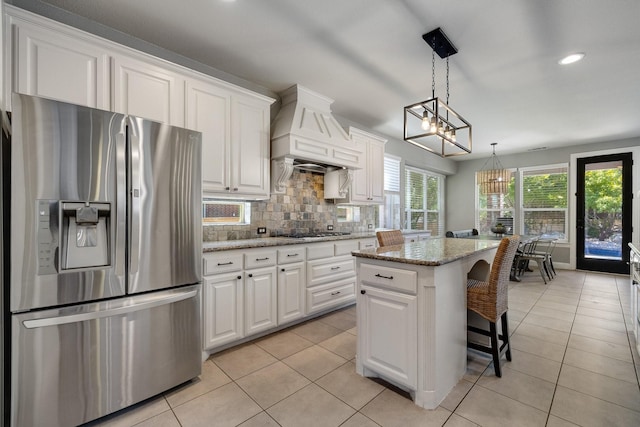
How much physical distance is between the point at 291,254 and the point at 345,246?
2.67 feet

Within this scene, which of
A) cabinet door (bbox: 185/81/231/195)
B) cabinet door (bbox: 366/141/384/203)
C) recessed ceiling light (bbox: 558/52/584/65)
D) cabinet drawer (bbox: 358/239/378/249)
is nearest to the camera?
cabinet door (bbox: 185/81/231/195)

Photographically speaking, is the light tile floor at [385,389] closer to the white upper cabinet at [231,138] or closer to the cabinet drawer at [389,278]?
the cabinet drawer at [389,278]

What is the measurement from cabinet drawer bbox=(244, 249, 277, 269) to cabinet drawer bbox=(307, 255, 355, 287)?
0.47 m

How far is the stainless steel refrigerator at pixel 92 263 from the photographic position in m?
1.44

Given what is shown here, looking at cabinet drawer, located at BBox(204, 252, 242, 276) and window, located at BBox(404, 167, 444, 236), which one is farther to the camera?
window, located at BBox(404, 167, 444, 236)

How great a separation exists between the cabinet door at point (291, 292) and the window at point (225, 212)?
2.51 ft

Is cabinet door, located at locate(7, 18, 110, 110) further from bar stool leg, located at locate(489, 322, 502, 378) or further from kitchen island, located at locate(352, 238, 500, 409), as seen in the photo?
bar stool leg, located at locate(489, 322, 502, 378)

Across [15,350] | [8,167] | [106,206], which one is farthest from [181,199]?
[15,350]

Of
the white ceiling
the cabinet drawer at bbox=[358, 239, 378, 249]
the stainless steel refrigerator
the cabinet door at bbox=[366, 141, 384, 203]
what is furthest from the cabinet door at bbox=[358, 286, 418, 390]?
the cabinet door at bbox=[366, 141, 384, 203]

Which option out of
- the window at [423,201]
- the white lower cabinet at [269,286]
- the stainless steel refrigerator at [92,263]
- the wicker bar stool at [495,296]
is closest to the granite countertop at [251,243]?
the white lower cabinet at [269,286]

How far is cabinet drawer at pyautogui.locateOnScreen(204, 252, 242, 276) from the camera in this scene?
2293 mm

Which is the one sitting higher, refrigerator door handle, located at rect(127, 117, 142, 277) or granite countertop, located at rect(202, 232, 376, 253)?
refrigerator door handle, located at rect(127, 117, 142, 277)

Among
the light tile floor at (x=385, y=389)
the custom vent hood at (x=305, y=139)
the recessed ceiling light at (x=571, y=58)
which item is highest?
the recessed ceiling light at (x=571, y=58)

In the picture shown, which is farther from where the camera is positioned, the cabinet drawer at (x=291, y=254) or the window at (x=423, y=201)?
the window at (x=423, y=201)
